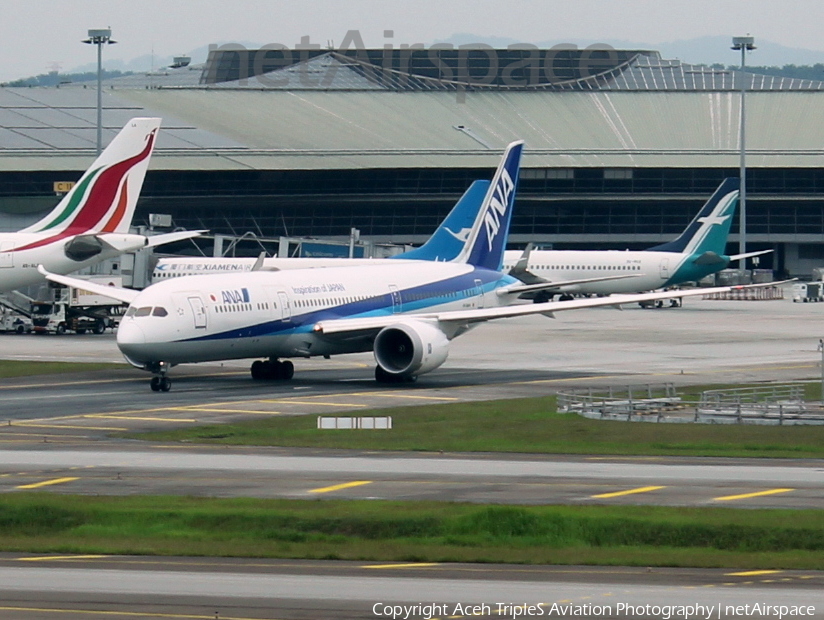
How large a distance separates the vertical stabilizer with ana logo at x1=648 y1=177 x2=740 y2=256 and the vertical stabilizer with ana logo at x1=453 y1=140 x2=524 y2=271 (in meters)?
46.8

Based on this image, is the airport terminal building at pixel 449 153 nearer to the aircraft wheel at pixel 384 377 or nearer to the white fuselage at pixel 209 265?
the white fuselage at pixel 209 265

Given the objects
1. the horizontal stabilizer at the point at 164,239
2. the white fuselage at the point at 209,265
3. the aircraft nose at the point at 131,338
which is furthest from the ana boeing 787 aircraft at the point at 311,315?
the white fuselage at the point at 209,265

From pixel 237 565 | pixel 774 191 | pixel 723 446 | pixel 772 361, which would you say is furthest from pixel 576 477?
pixel 774 191

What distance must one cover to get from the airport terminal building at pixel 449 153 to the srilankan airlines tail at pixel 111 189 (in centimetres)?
6440

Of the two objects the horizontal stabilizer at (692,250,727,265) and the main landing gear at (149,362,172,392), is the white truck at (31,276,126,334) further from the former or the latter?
the horizontal stabilizer at (692,250,727,265)

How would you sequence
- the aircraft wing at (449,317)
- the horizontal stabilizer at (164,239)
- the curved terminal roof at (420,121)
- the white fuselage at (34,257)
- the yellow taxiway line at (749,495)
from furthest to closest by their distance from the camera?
the curved terminal roof at (420,121)
the white fuselage at (34,257)
the horizontal stabilizer at (164,239)
the aircraft wing at (449,317)
the yellow taxiway line at (749,495)

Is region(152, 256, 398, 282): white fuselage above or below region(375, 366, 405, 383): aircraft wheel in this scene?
above

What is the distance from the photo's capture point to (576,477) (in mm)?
31156

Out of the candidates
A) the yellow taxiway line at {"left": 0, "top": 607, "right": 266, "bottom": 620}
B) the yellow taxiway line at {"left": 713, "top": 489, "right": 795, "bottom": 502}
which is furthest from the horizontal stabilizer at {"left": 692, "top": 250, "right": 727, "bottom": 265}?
the yellow taxiway line at {"left": 0, "top": 607, "right": 266, "bottom": 620}

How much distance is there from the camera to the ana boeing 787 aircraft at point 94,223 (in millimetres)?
67188

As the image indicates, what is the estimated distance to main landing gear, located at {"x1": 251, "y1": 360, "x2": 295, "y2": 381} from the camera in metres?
53.9

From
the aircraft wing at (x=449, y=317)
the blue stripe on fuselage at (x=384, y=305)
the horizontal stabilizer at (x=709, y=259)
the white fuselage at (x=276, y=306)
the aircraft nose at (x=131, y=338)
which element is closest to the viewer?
the aircraft nose at (x=131, y=338)

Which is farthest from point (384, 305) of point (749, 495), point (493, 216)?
point (749, 495)

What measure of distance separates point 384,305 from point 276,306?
5990 mm
